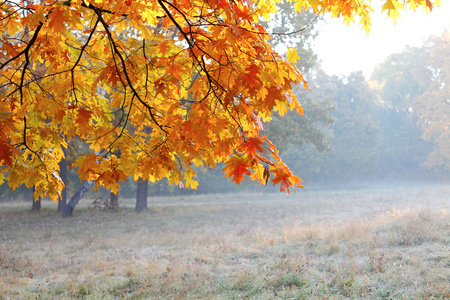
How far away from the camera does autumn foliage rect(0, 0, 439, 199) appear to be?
2.97 meters

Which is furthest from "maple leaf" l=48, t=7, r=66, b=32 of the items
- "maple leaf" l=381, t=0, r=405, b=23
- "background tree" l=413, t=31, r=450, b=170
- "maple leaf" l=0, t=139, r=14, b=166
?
"background tree" l=413, t=31, r=450, b=170

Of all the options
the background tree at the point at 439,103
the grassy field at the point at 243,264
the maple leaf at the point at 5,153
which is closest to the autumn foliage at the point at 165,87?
the maple leaf at the point at 5,153

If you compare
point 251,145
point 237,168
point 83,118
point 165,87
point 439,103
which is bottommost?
point 237,168

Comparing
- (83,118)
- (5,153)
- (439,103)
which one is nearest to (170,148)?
(83,118)

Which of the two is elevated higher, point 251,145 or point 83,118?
point 83,118

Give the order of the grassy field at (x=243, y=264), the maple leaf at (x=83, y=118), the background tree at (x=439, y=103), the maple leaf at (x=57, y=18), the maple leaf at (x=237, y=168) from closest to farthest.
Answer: the maple leaf at (x=57, y=18)
the maple leaf at (x=237, y=168)
the maple leaf at (x=83, y=118)
the grassy field at (x=243, y=264)
the background tree at (x=439, y=103)

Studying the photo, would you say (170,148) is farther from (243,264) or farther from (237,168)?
(243,264)

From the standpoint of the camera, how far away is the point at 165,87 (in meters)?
3.56

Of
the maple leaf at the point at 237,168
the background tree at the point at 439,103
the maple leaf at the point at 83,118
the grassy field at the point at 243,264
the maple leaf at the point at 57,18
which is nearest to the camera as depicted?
the maple leaf at the point at 57,18

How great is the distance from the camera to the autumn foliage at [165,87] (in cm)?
297

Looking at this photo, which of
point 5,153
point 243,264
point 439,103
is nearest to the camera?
point 5,153

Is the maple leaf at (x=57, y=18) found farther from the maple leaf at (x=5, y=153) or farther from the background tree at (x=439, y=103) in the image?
the background tree at (x=439, y=103)

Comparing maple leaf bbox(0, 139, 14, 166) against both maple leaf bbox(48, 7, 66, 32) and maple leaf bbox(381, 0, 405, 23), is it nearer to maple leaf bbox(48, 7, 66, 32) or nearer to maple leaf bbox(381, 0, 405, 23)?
maple leaf bbox(48, 7, 66, 32)

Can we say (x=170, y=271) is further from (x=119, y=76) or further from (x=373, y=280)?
(x=119, y=76)
